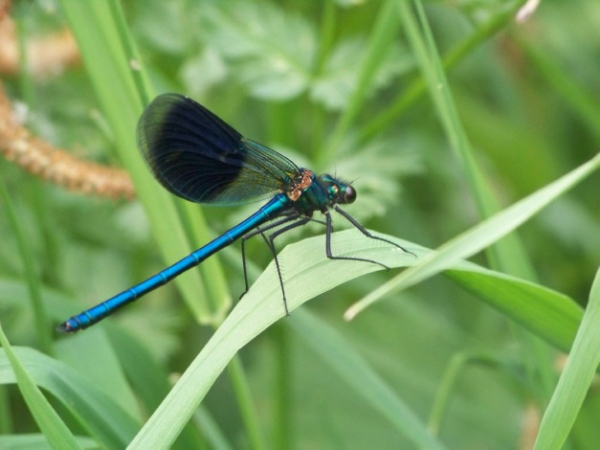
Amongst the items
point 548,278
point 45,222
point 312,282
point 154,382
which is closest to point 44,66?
point 45,222

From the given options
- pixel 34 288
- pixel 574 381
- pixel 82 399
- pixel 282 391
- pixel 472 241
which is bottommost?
pixel 574 381

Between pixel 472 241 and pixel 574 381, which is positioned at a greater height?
pixel 472 241

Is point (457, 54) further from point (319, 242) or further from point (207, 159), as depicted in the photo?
point (319, 242)

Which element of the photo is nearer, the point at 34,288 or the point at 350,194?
the point at 34,288

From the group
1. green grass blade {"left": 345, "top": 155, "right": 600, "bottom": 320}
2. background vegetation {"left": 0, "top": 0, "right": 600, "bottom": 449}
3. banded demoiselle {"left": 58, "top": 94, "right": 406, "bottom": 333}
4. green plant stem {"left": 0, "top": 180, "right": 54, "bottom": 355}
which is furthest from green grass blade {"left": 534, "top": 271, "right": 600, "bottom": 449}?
green plant stem {"left": 0, "top": 180, "right": 54, "bottom": 355}

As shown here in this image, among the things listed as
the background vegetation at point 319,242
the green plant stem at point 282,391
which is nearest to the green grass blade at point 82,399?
the background vegetation at point 319,242

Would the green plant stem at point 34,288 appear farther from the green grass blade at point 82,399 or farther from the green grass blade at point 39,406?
the green grass blade at point 39,406

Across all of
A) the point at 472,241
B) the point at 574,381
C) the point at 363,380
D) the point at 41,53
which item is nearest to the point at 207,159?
the point at 363,380

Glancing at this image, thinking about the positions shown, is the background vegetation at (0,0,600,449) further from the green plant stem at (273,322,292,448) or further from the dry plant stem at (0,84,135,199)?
the dry plant stem at (0,84,135,199)
